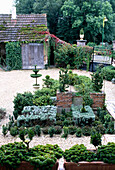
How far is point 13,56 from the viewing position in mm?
17766

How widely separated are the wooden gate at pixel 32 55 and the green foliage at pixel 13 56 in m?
0.39

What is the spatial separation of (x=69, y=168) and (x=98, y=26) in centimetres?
2620

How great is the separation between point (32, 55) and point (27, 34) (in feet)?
6.00

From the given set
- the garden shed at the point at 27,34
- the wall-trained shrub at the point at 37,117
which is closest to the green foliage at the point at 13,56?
the garden shed at the point at 27,34

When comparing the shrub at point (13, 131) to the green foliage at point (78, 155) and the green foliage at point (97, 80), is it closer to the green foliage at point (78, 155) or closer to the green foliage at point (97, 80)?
the green foliage at point (78, 155)

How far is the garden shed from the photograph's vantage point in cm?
1758

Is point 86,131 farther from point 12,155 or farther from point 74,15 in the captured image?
point 74,15

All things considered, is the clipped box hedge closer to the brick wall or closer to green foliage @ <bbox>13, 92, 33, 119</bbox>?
the brick wall

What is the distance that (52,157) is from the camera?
4.15 meters

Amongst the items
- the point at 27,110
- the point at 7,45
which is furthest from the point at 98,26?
the point at 27,110

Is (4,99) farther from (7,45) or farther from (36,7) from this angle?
(36,7)

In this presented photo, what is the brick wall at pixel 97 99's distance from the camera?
27.6ft

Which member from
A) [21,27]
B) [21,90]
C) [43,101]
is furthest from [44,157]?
[21,27]

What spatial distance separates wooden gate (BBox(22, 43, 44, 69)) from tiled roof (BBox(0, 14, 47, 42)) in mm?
693
